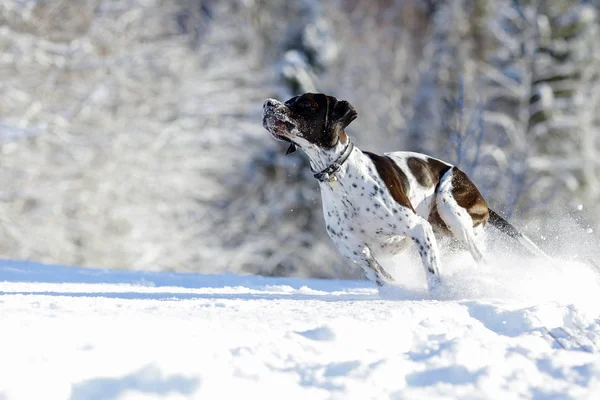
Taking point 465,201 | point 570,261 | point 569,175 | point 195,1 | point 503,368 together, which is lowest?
point 503,368

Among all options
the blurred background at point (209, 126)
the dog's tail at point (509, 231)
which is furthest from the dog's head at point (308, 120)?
the blurred background at point (209, 126)

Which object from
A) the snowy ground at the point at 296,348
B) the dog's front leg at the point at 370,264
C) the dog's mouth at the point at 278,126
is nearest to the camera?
the snowy ground at the point at 296,348

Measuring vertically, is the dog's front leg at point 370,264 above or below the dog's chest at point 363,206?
below

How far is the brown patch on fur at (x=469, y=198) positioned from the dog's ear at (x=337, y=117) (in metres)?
1.10

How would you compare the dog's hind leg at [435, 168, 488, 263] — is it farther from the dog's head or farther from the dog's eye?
the dog's eye

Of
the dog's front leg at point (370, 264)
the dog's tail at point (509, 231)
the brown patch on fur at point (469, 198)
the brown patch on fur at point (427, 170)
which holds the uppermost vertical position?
the brown patch on fur at point (427, 170)

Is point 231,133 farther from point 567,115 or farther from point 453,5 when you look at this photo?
point 453,5

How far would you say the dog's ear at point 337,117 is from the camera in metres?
5.05

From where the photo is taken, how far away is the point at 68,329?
338cm

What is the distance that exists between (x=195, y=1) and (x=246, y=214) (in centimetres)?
755

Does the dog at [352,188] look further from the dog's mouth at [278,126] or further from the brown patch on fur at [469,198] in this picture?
the brown patch on fur at [469,198]

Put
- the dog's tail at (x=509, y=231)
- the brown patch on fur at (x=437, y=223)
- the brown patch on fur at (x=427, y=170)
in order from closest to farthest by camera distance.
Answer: the brown patch on fur at (x=427, y=170), the brown patch on fur at (x=437, y=223), the dog's tail at (x=509, y=231)

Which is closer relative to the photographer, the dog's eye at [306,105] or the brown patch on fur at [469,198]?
the dog's eye at [306,105]

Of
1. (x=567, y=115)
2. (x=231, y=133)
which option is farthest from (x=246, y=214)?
(x=567, y=115)
